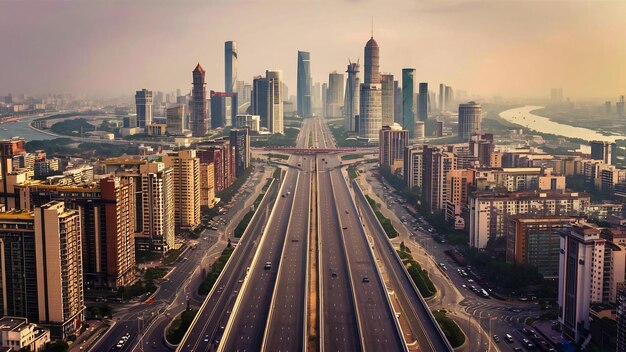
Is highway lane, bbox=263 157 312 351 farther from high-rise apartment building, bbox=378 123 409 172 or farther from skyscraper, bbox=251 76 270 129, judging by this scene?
skyscraper, bbox=251 76 270 129

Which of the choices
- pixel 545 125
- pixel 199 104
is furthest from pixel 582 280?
pixel 199 104

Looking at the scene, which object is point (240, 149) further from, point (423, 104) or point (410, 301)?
point (423, 104)

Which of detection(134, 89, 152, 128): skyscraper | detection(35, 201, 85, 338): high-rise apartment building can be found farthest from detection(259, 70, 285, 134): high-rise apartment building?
detection(35, 201, 85, 338): high-rise apartment building

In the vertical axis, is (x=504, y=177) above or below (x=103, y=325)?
above

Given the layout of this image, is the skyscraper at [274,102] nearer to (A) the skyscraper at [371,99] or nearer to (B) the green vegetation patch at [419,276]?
(A) the skyscraper at [371,99]

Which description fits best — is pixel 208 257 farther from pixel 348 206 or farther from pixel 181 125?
pixel 181 125

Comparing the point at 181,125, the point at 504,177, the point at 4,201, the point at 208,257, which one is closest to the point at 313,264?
the point at 208,257

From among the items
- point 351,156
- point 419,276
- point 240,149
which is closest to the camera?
point 419,276
